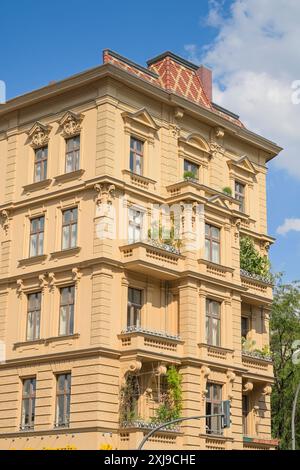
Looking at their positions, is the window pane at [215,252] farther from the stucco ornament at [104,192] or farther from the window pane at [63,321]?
the window pane at [63,321]

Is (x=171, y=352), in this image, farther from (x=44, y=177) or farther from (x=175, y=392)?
(x=44, y=177)

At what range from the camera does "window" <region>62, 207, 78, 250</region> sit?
40000 mm

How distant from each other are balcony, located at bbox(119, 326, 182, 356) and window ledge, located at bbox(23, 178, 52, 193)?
Result: 346 inches

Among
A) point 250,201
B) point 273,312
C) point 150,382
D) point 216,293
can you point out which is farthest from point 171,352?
point 273,312

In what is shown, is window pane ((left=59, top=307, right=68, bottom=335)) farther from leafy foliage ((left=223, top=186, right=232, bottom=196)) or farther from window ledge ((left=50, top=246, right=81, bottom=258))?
leafy foliage ((left=223, top=186, right=232, bottom=196))

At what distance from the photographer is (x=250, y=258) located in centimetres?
4656

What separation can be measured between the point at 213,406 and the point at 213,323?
4103 millimetres

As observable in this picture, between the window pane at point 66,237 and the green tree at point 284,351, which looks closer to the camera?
the window pane at point 66,237

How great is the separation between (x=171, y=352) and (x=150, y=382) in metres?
1.69

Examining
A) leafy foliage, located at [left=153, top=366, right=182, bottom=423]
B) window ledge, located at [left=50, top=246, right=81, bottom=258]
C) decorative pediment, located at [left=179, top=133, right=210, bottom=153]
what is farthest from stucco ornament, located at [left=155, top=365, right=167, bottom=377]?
decorative pediment, located at [left=179, top=133, right=210, bottom=153]

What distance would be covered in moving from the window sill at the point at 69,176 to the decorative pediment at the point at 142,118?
136 inches

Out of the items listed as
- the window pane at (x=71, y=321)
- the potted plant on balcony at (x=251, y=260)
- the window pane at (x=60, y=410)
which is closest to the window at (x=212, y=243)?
the potted plant on balcony at (x=251, y=260)

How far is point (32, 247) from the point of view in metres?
41.7

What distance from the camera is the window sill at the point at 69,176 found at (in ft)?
132
